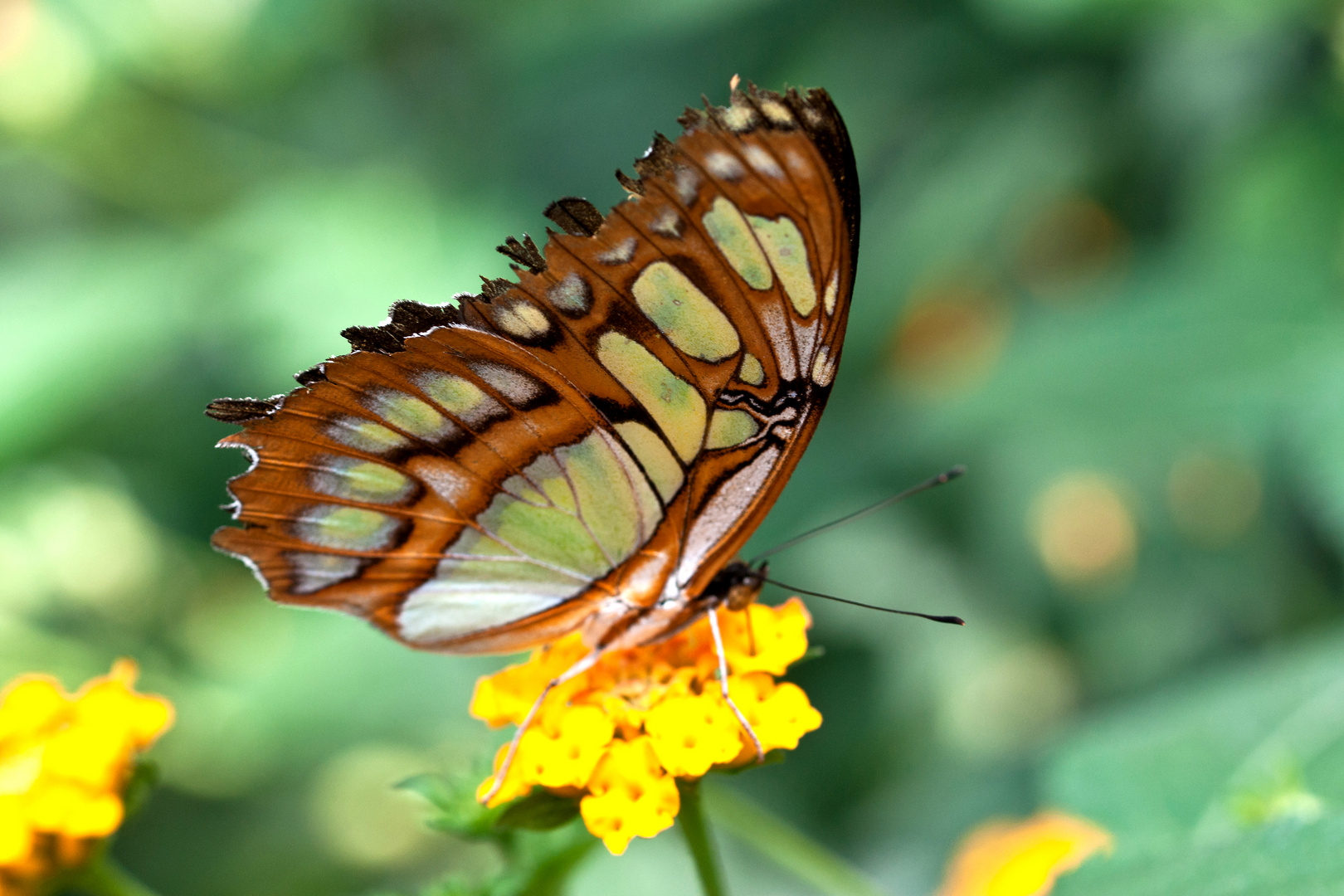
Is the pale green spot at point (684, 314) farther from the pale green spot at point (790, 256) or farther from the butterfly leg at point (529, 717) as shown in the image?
the butterfly leg at point (529, 717)

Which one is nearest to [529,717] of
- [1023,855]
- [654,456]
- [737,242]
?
[654,456]

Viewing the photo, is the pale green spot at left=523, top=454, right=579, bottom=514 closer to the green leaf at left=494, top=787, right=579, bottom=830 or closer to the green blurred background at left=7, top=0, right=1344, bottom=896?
the green leaf at left=494, top=787, right=579, bottom=830

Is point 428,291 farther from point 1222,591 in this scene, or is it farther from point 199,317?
point 1222,591

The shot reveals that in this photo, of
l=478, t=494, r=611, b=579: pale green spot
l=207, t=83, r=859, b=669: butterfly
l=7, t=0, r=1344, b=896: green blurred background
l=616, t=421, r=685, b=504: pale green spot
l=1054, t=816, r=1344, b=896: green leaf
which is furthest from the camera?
l=7, t=0, r=1344, b=896: green blurred background

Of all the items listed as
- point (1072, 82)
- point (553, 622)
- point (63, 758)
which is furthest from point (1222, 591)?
point (63, 758)

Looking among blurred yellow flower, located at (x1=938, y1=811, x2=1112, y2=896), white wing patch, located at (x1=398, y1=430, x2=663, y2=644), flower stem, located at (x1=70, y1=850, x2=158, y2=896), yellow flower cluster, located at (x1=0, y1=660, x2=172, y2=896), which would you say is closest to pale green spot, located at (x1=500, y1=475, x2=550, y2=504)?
white wing patch, located at (x1=398, y1=430, x2=663, y2=644)

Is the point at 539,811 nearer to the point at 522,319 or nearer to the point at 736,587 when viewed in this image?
the point at 736,587
